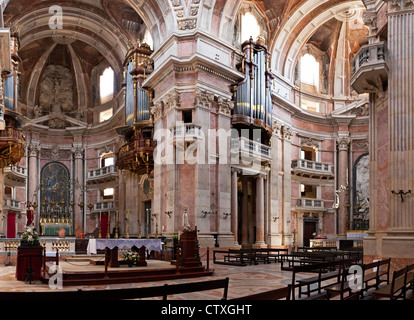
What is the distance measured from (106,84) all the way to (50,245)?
17.7m

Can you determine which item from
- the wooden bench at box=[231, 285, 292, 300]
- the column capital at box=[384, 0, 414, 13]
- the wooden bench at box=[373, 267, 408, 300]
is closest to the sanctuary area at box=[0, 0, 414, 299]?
the column capital at box=[384, 0, 414, 13]

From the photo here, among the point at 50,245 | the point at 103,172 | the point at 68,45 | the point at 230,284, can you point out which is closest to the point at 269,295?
the point at 230,284

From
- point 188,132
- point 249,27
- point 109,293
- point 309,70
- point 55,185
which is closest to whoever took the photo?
point 109,293

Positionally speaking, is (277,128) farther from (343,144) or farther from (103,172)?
(103,172)

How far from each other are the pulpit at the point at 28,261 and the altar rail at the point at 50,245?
20.3 ft

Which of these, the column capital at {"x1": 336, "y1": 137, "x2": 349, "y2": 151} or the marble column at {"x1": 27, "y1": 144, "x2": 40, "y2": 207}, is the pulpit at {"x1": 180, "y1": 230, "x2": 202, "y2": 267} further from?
the marble column at {"x1": 27, "y1": 144, "x2": 40, "y2": 207}

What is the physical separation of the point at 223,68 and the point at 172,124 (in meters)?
3.82

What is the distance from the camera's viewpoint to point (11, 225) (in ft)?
96.2

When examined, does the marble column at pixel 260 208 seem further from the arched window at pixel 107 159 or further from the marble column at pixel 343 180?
the arched window at pixel 107 159

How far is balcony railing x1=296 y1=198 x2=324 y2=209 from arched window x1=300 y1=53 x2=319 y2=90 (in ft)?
26.7

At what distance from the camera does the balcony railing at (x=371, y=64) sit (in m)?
12.6

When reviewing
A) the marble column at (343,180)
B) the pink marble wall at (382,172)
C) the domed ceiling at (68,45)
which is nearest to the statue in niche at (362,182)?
the marble column at (343,180)
